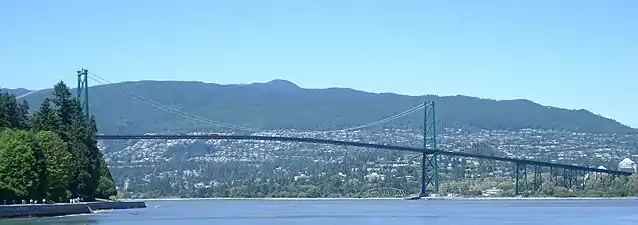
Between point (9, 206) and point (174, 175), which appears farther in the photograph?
point (174, 175)

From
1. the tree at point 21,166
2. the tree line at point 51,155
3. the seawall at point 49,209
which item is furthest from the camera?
the tree line at point 51,155

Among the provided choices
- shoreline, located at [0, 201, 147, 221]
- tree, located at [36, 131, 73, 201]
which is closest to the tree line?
tree, located at [36, 131, 73, 201]

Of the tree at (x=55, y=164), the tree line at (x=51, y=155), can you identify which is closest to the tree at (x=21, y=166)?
the tree line at (x=51, y=155)

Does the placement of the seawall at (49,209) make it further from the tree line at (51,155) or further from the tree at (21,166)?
the tree at (21,166)

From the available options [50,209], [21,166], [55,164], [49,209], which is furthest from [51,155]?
[49,209]

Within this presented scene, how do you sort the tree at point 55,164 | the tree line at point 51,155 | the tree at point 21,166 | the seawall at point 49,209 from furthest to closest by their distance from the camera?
1. the tree at point 55,164
2. the tree line at point 51,155
3. the tree at point 21,166
4. the seawall at point 49,209

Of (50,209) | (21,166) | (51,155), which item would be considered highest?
(51,155)

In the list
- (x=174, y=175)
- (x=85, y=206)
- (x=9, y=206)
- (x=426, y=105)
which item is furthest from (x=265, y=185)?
(x=9, y=206)

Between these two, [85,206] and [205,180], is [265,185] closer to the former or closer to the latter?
[205,180]

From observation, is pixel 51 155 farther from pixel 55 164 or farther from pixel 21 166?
pixel 21 166
